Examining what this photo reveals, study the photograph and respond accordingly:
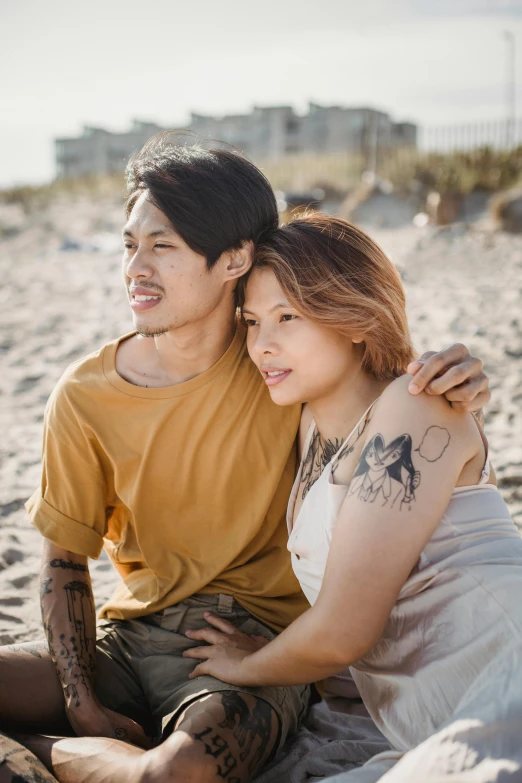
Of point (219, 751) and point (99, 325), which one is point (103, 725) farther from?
point (99, 325)

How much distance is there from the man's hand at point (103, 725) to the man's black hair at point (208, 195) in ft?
5.38

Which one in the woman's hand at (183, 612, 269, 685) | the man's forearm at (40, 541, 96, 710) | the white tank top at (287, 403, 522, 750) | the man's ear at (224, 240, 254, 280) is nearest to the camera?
the white tank top at (287, 403, 522, 750)

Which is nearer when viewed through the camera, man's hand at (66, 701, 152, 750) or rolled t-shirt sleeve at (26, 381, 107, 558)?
man's hand at (66, 701, 152, 750)

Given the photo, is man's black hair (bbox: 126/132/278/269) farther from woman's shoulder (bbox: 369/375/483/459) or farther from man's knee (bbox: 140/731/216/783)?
man's knee (bbox: 140/731/216/783)

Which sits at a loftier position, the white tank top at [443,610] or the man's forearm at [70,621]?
the white tank top at [443,610]

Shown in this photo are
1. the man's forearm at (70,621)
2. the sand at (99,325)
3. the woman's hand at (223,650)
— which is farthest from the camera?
the sand at (99,325)

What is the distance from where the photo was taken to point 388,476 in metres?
2.09

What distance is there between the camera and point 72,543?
9.32 ft

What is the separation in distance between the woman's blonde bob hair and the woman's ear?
0.66 ft

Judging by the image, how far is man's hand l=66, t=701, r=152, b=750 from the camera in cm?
255

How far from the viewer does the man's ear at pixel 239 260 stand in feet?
9.53

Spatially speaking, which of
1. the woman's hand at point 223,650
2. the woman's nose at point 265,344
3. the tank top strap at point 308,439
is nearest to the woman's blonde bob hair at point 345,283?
the woman's nose at point 265,344

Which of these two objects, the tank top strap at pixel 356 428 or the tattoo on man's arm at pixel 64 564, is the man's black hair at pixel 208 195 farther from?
the tattoo on man's arm at pixel 64 564

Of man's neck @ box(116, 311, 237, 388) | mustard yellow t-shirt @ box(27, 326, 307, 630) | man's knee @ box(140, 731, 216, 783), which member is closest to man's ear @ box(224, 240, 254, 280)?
man's neck @ box(116, 311, 237, 388)
